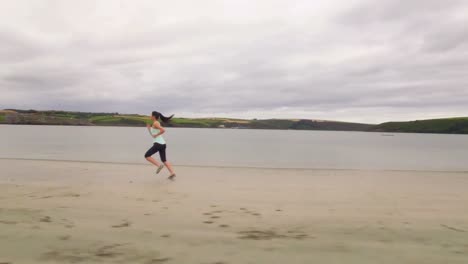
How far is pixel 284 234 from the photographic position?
5.71 metres

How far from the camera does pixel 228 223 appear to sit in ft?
21.1

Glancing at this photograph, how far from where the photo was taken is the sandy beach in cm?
472

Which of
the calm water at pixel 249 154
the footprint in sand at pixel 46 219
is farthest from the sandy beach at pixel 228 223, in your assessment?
the calm water at pixel 249 154

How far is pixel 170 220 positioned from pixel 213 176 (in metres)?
7.62

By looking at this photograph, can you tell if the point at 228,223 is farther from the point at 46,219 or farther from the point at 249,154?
the point at 249,154

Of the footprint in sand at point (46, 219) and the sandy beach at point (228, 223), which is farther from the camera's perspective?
the footprint in sand at point (46, 219)

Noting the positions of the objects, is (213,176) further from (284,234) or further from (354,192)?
(284,234)

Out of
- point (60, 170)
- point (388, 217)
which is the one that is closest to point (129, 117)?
point (60, 170)

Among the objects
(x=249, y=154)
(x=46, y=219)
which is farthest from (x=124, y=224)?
(x=249, y=154)

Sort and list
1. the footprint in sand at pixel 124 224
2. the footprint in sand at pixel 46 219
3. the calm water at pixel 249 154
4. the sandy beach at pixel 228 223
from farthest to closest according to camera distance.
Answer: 1. the calm water at pixel 249 154
2. the footprint in sand at pixel 46 219
3. the footprint in sand at pixel 124 224
4. the sandy beach at pixel 228 223

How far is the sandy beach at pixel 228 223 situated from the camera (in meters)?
4.72

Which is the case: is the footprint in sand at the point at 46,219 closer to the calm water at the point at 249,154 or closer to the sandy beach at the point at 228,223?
the sandy beach at the point at 228,223

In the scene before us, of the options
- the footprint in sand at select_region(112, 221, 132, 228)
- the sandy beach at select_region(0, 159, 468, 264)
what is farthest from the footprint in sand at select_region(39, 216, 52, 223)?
the footprint in sand at select_region(112, 221, 132, 228)

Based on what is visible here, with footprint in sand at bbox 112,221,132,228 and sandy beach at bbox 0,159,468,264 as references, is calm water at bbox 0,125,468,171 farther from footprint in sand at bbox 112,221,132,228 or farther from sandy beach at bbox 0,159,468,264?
footprint in sand at bbox 112,221,132,228
